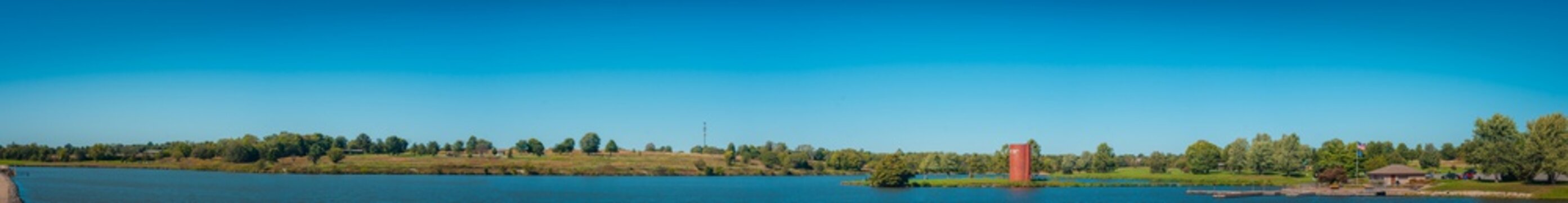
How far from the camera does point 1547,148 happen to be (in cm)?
7756

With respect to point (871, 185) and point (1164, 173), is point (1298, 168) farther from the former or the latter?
point (871, 185)

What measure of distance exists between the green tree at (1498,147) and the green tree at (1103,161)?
5804cm

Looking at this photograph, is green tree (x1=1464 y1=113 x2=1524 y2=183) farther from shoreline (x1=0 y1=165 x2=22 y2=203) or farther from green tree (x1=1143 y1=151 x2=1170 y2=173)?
shoreline (x1=0 y1=165 x2=22 y2=203)

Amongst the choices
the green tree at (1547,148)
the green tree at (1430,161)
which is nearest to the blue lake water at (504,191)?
the green tree at (1547,148)

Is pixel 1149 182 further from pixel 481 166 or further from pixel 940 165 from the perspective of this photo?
pixel 481 166

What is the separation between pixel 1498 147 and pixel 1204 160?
5006cm

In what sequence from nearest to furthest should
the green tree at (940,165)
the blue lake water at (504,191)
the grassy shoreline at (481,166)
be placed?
the blue lake water at (504,191) < the grassy shoreline at (481,166) < the green tree at (940,165)

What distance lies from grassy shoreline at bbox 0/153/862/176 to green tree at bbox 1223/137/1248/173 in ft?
174

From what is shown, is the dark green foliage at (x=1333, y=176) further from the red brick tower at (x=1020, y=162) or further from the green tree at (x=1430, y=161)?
the green tree at (x=1430, y=161)

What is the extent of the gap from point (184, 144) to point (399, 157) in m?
35.0

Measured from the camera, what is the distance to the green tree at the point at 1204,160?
5226 inches

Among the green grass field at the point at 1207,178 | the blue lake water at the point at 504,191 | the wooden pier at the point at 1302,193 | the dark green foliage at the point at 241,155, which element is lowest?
the blue lake water at the point at 504,191

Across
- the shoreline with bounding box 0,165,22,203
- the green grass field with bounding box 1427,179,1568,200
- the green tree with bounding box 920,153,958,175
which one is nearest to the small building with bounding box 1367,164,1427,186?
the green grass field with bounding box 1427,179,1568,200

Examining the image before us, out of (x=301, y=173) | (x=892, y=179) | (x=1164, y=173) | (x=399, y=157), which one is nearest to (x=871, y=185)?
(x=892, y=179)
